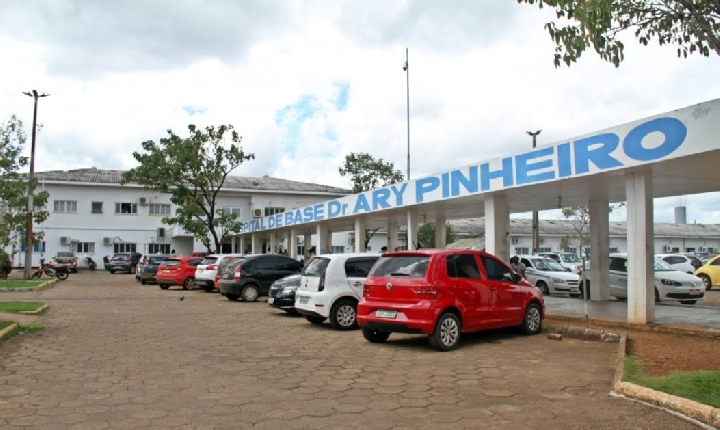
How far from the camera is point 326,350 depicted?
9.87 metres

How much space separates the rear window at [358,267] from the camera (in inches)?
503

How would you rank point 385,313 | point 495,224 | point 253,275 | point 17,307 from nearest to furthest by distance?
point 385,313 < point 17,307 < point 495,224 < point 253,275

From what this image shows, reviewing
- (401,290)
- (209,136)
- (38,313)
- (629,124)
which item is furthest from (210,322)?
(209,136)

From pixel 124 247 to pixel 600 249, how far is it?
4185cm

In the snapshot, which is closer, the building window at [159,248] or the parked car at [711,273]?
the parked car at [711,273]

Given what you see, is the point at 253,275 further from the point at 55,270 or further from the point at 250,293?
the point at 55,270

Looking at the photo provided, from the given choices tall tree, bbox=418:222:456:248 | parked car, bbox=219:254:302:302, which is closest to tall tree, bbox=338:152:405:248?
tall tree, bbox=418:222:456:248

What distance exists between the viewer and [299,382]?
730 centimetres

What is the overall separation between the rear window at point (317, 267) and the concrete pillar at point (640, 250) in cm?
630

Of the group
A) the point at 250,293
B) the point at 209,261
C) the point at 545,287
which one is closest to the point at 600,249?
the point at 545,287

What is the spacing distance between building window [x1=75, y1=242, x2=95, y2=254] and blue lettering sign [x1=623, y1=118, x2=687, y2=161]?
152ft

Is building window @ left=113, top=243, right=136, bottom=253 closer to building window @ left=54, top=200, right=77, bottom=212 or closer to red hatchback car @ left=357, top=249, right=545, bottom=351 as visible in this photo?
building window @ left=54, top=200, right=77, bottom=212

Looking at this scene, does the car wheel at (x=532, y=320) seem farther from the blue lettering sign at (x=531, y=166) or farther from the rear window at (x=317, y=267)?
the rear window at (x=317, y=267)

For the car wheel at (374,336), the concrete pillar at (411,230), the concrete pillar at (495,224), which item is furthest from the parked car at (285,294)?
the concrete pillar at (411,230)
